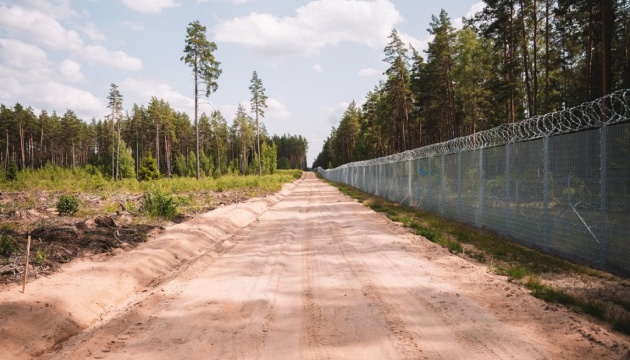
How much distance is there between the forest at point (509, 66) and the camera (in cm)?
2184

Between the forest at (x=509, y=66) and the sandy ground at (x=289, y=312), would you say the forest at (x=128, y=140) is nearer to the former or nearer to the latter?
the forest at (x=509, y=66)

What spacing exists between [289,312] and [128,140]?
327 ft

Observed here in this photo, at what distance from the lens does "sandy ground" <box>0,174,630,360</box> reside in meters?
3.85

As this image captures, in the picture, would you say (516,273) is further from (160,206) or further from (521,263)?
(160,206)

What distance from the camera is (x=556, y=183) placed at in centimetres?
778

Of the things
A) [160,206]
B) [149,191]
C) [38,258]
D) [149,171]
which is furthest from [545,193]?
[149,171]

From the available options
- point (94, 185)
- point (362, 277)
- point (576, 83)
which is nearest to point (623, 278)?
point (362, 277)

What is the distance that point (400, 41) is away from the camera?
4250 cm

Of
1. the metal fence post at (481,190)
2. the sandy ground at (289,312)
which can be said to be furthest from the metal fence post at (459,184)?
the sandy ground at (289,312)

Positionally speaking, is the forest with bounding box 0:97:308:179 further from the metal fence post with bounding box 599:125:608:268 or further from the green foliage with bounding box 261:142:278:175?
the metal fence post with bounding box 599:125:608:268

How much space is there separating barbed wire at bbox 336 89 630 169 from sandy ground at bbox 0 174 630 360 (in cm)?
307

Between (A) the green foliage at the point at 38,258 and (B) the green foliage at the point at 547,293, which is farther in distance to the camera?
(A) the green foliage at the point at 38,258

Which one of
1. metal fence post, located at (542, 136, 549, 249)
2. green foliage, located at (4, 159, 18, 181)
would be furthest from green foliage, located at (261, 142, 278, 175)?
metal fence post, located at (542, 136, 549, 249)

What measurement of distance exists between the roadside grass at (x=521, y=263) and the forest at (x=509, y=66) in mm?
10275
